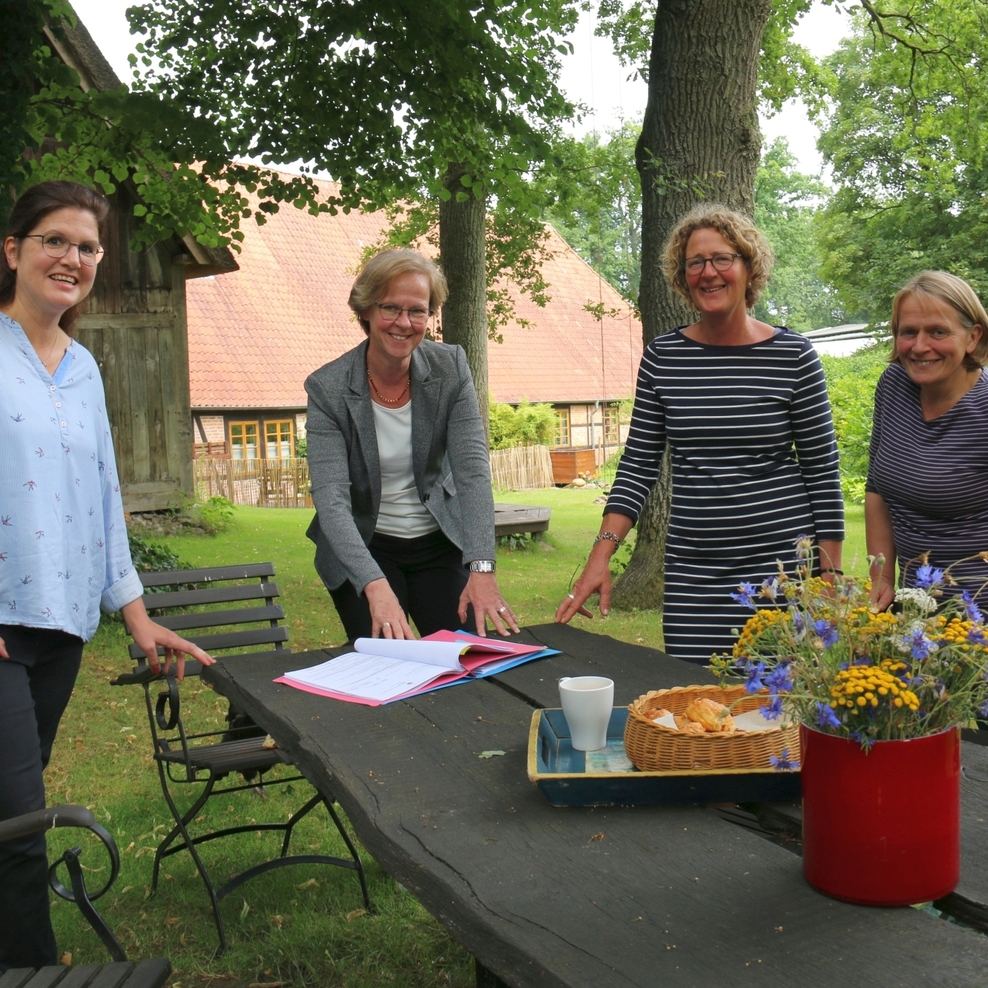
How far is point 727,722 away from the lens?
196 centimetres

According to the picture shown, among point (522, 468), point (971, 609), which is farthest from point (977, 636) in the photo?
point (522, 468)

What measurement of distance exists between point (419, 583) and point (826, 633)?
2.11 meters

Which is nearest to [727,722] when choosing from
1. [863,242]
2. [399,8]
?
[399,8]

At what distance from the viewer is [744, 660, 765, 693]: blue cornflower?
4.86 feet

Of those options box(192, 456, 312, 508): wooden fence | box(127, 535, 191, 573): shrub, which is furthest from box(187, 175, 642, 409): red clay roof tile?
box(127, 535, 191, 573): shrub

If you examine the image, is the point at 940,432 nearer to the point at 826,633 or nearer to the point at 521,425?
the point at 826,633

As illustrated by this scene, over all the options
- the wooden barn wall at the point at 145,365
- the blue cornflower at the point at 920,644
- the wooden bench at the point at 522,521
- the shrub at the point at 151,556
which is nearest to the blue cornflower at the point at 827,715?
the blue cornflower at the point at 920,644

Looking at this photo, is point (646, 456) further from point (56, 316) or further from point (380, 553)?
point (56, 316)

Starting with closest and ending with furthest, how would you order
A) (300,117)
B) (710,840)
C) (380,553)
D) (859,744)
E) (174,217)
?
1. (859,744)
2. (710,840)
3. (380,553)
4. (300,117)
5. (174,217)

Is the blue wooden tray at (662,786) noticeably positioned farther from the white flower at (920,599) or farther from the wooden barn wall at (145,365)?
the wooden barn wall at (145,365)

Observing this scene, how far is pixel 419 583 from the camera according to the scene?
11.4ft

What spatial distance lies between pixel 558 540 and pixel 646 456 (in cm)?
1065

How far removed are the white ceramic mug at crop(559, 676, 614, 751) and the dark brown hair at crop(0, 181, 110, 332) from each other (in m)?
1.44

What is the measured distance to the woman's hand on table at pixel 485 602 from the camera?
10.6 feet
